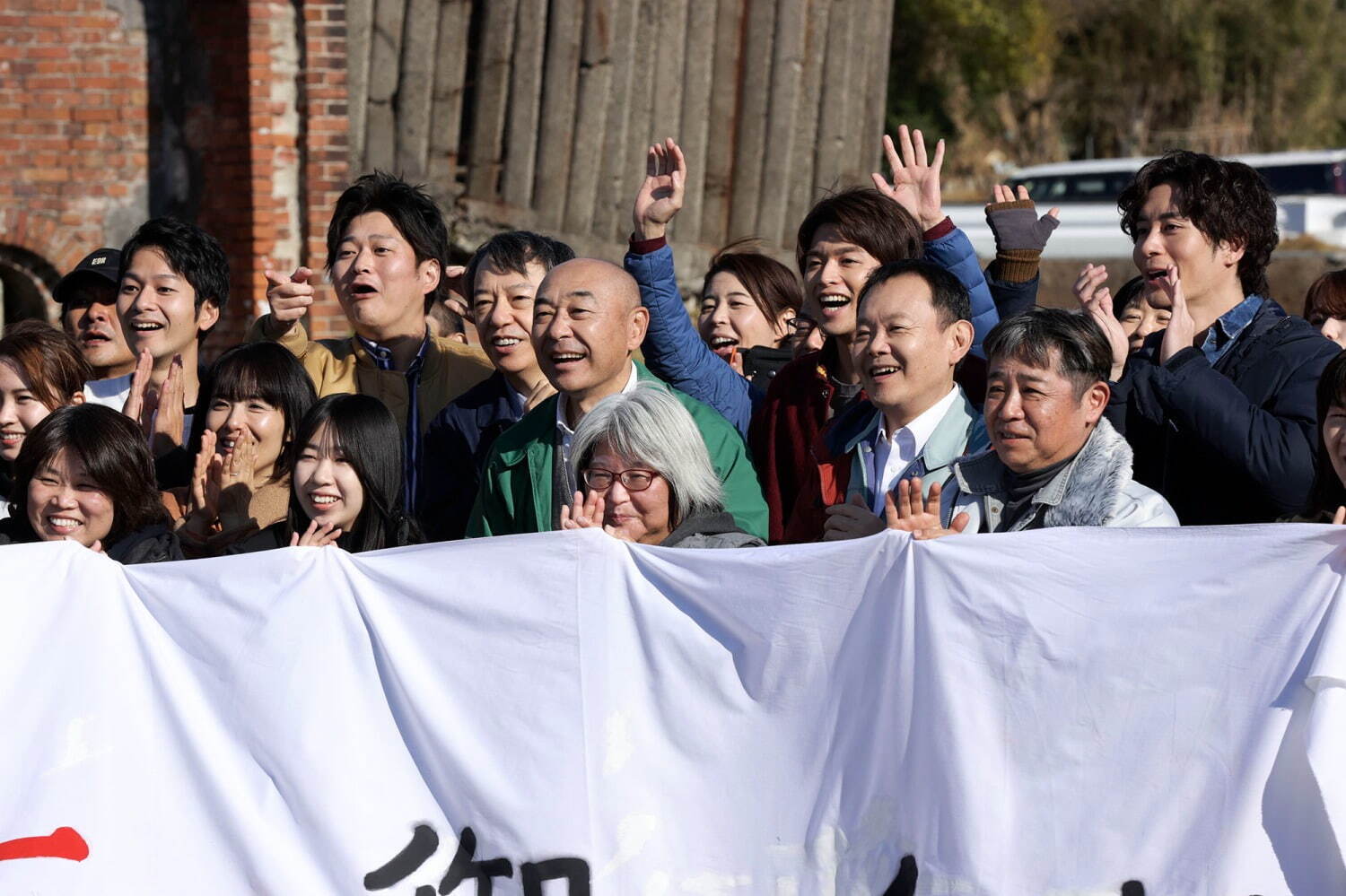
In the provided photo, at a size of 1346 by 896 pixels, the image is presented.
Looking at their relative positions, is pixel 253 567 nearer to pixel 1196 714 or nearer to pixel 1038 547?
pixel 1038 547

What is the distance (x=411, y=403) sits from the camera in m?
5.28

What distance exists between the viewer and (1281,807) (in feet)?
10.4

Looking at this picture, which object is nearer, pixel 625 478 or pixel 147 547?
pixel 625 478

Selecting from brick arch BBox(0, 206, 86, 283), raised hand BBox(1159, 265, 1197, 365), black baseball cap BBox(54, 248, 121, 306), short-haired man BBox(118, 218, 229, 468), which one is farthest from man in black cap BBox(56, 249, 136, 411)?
brick arch BBox(0, 206, 86, 283)

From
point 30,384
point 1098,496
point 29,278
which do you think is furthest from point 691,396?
point 29,278

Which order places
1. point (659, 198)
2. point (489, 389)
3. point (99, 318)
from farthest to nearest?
point (99, 318) → point (489, 389) → point (659, 198)

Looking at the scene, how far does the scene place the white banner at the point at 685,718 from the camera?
10.7 ft

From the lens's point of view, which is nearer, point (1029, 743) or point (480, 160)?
point (1029, 743)

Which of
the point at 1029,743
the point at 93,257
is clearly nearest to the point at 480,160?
the point at 93,257

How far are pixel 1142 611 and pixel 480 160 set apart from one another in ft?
24.1

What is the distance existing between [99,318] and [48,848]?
8.04ft

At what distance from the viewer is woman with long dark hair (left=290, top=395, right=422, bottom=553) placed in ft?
14.0

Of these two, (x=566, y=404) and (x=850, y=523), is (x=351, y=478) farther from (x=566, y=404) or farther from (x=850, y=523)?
(x=850, y=523)

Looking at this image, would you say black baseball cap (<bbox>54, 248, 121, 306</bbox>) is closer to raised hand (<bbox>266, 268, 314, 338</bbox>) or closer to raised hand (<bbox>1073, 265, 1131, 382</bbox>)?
raised hand (<bbox>266, 268, 314, 338</bbox>)
